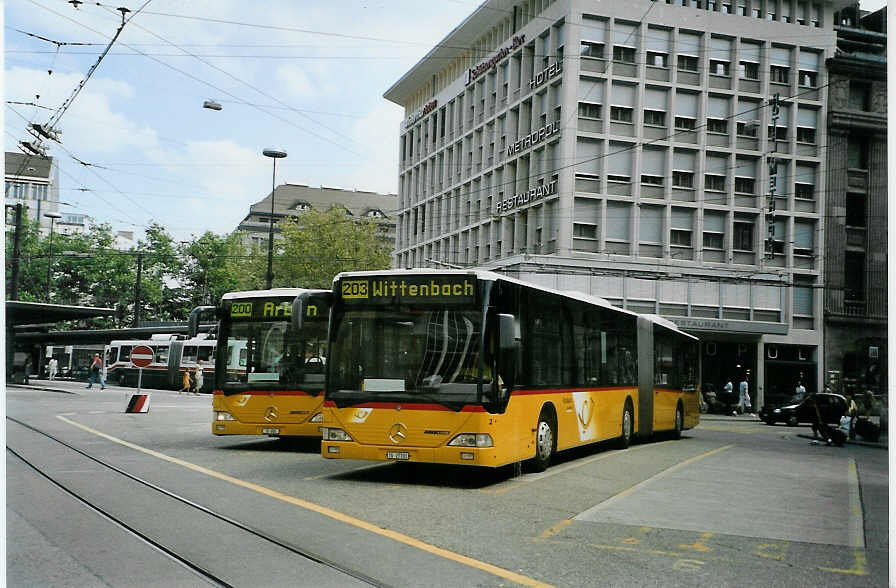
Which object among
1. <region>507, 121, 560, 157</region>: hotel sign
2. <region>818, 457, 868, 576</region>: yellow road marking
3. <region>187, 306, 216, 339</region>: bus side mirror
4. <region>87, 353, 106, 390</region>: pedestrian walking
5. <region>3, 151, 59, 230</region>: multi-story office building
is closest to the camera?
<region>3, 151, 59, 230</region>: multi-story office building

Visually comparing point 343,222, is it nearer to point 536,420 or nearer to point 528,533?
point 536,420

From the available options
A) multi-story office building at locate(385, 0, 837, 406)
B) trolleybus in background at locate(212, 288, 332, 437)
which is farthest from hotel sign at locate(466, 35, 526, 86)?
trolleybus in background at locate(212, 288, 332, 437)

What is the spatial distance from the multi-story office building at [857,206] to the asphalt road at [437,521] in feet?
2.09

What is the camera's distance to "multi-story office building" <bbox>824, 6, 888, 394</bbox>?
5.71 metres

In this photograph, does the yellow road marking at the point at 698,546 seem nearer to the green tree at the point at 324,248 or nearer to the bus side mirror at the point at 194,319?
the green tree at the point at 324,248

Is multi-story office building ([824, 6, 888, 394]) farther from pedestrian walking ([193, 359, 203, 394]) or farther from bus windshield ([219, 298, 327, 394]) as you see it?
pedestrian walking ([193, 359, 203, 394])

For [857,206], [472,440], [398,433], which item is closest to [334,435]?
→ [398,433]

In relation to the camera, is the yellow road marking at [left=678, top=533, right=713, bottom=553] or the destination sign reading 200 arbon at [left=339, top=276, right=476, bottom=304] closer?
the yellow road marking at [left=678, top=533, right=713, bottom=553]

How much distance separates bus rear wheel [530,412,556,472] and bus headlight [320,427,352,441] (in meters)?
2.57

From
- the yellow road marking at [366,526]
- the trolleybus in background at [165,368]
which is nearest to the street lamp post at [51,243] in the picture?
the yellow road marking at [366,526]

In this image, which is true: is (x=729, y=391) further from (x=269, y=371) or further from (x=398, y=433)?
(x=269, y=371)

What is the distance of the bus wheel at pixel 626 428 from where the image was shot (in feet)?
55.3

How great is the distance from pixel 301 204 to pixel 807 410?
5135 mm

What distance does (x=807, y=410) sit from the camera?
30.3ft
